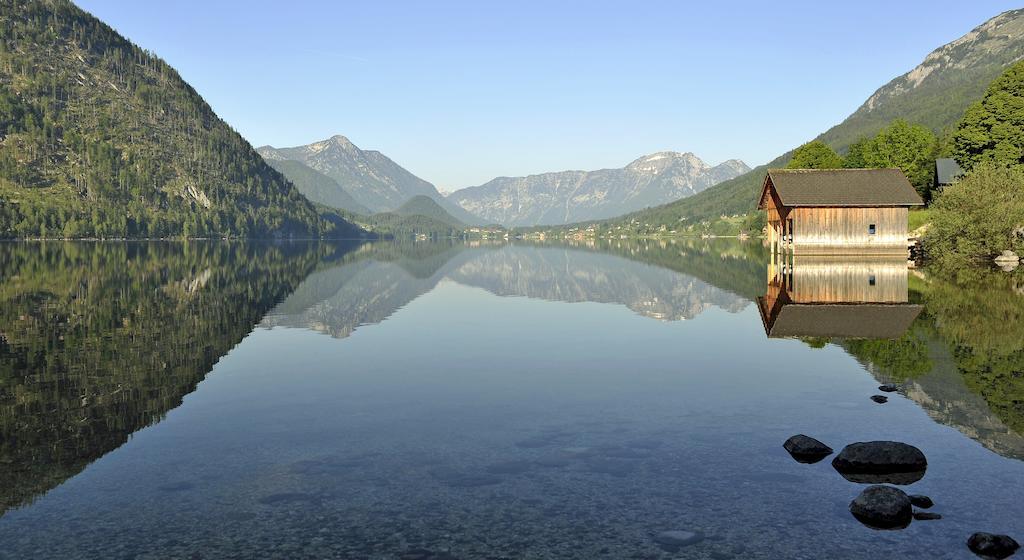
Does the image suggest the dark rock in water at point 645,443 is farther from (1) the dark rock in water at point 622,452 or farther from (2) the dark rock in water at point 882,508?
(2) the dark rock in water at point 882,508

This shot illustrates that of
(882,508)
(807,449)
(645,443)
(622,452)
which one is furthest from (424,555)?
(807,449)

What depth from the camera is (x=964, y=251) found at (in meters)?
68.9

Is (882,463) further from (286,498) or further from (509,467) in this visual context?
(286,498)

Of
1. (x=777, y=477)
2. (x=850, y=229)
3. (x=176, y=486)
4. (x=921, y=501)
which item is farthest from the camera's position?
(x=850, y=229)

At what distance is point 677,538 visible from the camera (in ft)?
35.2

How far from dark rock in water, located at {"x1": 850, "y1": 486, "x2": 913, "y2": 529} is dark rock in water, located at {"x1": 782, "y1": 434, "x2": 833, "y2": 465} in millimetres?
2386

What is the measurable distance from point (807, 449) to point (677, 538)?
5426mm

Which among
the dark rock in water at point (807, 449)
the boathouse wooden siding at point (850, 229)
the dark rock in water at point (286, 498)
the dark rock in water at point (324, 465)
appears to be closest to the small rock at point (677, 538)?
the dark rock in water at point (807, 449)

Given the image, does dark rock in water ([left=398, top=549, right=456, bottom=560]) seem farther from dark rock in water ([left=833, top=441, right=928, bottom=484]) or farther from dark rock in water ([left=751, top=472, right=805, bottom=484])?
dark rock in water ([left=833, top=441, right=928, bottom=484])

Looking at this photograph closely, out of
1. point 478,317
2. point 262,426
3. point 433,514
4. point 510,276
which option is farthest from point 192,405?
point 510,276

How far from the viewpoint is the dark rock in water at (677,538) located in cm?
1054

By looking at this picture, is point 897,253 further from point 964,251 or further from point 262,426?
point 262,426

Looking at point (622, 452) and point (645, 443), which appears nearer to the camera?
point (622, 452)

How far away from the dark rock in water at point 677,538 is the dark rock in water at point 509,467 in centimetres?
361
